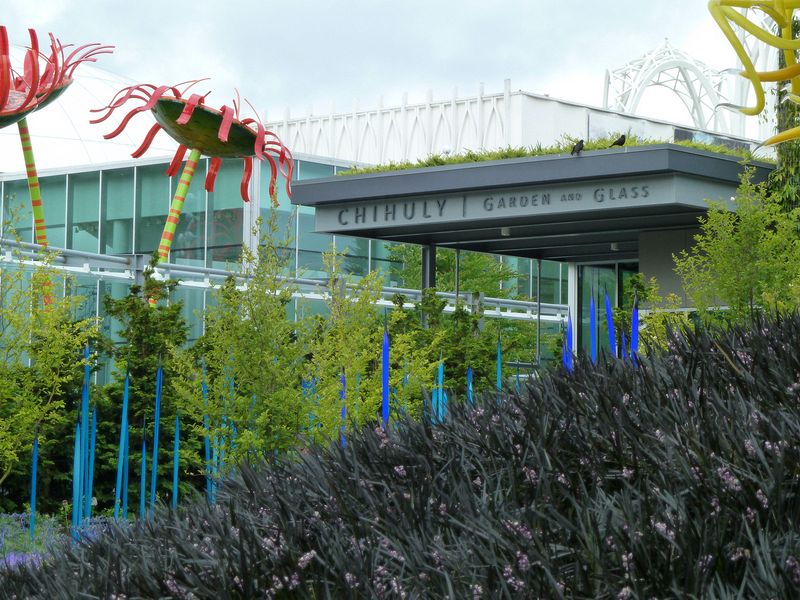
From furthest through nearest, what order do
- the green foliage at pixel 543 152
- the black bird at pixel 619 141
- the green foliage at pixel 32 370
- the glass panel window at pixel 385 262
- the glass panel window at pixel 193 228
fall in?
the glass panel window at pixel 385 262 < the glass panel window at pixel 193 228 < the green foliage at pixel 543 152 < the black bird at pixel 619 141 < the green foliage at pixel 32 370

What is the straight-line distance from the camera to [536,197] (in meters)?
17.8

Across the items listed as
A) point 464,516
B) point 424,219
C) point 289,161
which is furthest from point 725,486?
point 289,161

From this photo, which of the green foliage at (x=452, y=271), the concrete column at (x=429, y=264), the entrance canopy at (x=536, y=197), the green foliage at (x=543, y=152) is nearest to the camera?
the entrance canopy at (x=536, y=197)

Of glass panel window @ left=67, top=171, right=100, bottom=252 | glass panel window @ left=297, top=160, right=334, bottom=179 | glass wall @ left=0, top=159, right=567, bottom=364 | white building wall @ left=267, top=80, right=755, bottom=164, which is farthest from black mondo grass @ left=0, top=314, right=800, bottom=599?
white building wall @ left=267, top=80, right=755, bottom=164

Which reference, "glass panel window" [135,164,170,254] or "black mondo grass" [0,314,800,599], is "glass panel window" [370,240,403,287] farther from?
"black mondo grass" [0,314,800,599]

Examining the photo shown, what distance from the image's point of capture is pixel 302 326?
33.2ft

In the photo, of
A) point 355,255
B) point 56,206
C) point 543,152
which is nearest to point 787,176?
point 543,152

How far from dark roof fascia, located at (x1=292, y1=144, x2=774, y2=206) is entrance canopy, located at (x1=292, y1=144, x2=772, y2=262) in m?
0.02

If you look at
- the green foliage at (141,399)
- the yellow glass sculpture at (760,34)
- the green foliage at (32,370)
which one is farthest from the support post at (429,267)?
the yellow glass sculpture at (760,34)

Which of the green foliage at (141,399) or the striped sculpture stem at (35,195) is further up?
the striped sculpture stem at (35,195)

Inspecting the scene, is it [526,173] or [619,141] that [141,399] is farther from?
[619,141]

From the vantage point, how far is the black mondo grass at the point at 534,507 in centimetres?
321

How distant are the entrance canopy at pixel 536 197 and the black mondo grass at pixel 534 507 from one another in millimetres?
11663

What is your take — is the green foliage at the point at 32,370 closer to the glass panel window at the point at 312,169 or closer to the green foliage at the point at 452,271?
the glass panel window at the point at 312,169
